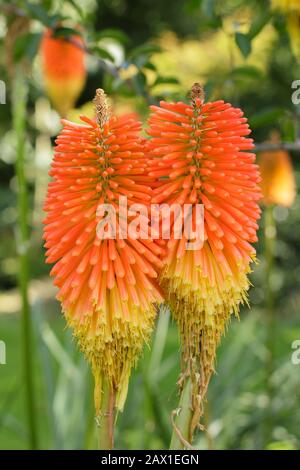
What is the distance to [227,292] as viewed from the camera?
0.97 m

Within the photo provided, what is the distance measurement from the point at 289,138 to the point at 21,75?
100 cm

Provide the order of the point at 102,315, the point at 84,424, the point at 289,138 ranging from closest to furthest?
the point at 102,315
the point at 289,138
the point at 84,424

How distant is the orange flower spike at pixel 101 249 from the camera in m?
0.92

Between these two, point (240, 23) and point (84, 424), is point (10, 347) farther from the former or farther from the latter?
point (240, 23)

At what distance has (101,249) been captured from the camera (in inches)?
37.0

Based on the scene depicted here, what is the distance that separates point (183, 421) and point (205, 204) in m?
0.29

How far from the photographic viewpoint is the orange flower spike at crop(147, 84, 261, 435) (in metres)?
0.93

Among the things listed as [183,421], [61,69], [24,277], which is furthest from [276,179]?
Result: [183,421]

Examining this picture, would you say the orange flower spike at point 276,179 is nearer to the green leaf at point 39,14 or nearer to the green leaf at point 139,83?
the green leaf at point 139,83

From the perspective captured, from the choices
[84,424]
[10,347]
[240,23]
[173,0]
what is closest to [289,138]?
[240,23]

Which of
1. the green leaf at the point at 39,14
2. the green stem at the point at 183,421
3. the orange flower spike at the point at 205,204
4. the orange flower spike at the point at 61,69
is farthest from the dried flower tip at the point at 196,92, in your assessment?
→ the orange flower spike at the point at 61,69

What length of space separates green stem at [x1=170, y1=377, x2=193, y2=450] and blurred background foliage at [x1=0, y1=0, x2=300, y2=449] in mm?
104

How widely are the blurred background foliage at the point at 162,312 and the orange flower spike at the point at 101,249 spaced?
175 millimetres

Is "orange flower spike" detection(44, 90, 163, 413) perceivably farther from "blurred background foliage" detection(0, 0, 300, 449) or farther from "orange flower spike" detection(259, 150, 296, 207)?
"orange flower spike" detection(259, 150, 296, 207)
